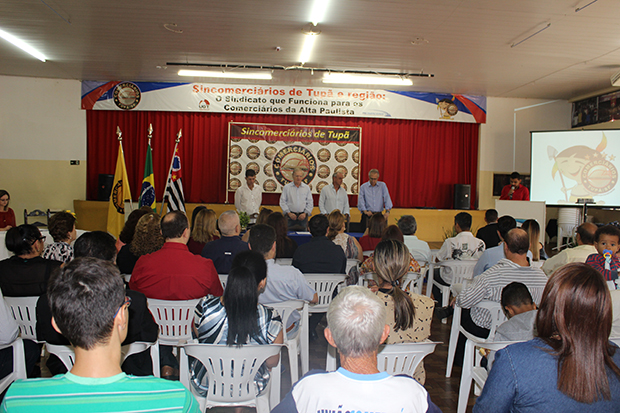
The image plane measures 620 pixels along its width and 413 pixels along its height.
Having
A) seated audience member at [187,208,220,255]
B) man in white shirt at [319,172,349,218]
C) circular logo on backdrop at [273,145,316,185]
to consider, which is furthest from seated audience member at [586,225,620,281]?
circular logo on backdrop at [273,145,316,185]

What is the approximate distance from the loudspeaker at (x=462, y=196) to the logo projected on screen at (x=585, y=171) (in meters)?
1.64

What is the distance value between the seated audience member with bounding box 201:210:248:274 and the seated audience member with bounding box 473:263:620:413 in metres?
2.35

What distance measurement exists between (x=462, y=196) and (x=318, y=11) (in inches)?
222

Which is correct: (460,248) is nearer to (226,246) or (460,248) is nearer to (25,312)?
(226,246)

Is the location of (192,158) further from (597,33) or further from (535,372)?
(535,372)

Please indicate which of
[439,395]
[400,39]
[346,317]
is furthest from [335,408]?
[400,39]

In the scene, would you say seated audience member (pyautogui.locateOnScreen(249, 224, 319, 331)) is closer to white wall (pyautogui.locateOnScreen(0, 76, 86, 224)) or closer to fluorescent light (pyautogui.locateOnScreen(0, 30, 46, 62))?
fluorescent light (pyautogui.locateOnScreen(0, 30, 46, 62))

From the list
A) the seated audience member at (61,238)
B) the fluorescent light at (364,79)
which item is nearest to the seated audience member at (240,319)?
the seated audience member at (61,238)

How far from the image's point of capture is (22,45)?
21.8ft

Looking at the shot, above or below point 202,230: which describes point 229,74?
above

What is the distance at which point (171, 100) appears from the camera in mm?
8688

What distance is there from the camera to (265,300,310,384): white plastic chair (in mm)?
2465

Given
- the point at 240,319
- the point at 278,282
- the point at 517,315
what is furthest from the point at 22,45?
the point at 517,315

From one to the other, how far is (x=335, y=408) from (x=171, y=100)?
8.53 metres
